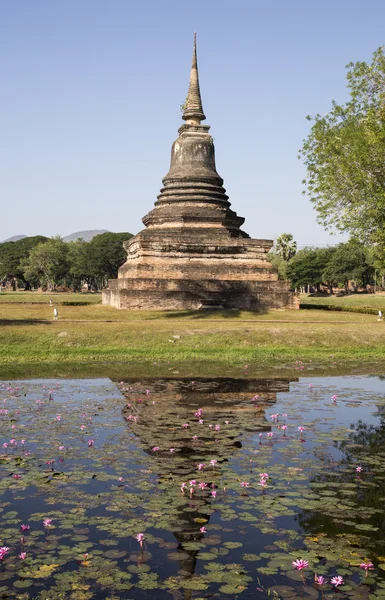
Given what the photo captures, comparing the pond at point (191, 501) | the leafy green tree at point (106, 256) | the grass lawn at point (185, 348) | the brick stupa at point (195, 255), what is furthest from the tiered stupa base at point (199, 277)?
the leafy green tree at point (106, 256)

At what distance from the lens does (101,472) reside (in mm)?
8266

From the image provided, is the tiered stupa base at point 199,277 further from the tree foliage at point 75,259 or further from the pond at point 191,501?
the tree foliage at point 75,259

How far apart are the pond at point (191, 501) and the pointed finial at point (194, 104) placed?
101 ft

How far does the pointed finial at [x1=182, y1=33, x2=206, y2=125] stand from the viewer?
40.3m

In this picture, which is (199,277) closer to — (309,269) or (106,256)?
(106,256)

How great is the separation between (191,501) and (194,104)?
36.5 meters

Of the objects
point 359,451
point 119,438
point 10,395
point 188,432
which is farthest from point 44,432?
point 359,451

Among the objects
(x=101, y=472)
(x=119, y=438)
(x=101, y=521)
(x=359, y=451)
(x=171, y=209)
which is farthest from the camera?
(x=171, y=209)

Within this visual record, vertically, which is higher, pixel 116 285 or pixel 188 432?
pixel 116 285

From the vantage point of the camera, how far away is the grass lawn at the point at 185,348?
18.9 meters

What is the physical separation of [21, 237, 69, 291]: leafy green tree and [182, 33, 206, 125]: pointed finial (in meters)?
66.6

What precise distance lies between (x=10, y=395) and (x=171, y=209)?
24546 mm

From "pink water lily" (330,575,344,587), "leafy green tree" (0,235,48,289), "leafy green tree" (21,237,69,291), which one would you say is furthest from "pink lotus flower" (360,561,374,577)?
"leafy green tree" (0,235,48,289)

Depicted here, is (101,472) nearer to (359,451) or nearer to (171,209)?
(359,451)
